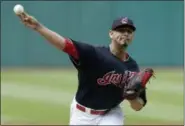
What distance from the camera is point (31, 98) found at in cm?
1219

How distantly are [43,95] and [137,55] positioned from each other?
7173mm

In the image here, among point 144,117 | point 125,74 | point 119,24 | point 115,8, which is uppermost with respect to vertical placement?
point 115,8

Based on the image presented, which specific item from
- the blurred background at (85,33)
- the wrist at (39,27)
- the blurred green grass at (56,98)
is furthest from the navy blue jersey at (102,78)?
the blurred background at (85,33)

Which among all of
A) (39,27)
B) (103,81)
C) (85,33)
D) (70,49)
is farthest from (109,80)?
(85,33)

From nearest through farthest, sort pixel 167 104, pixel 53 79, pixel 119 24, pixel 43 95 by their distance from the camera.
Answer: pixel 119 24 → pixel 167 104 → pixel 43 95 → pixel 53 79

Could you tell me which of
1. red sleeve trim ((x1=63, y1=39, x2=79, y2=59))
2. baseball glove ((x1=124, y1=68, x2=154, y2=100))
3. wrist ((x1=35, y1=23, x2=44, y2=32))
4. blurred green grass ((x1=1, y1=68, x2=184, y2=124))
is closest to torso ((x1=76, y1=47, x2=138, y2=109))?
baseball glove ((x1=124, y1=68, x2=154, y2=100))

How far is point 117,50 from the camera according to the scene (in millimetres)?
5156

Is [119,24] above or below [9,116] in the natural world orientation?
above

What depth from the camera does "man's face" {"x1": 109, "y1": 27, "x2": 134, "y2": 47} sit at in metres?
4.99

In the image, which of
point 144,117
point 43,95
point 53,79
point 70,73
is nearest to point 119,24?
point 144,117

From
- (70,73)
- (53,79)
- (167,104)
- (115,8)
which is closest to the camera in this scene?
(167,104)

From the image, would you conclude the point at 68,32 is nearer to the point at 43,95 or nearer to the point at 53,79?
the point at 53,79

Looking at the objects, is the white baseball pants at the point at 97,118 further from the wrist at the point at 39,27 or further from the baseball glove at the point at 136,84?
the wrist at the point at 39,27

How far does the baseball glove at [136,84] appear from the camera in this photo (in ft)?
16.3
